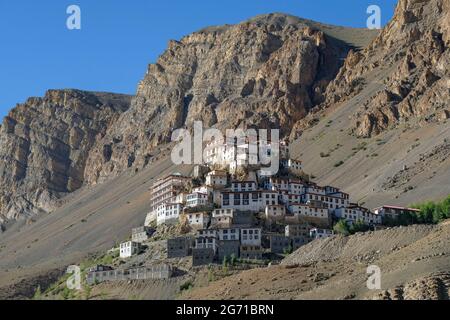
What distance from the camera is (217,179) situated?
124m

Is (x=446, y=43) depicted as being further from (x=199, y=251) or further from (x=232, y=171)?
(x=199, y=251)

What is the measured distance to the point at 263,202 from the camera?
11850cm

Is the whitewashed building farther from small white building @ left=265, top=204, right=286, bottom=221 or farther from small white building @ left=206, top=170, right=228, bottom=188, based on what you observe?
small white building @ left=206, top=170, right=228, bottom=188

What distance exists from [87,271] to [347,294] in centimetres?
4571

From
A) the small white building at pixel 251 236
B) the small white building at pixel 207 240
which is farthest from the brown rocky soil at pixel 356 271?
the small white building at pixel 207 240

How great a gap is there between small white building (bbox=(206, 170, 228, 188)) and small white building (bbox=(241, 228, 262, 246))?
1311cm

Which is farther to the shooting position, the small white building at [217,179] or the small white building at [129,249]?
the small white building at [217,179]

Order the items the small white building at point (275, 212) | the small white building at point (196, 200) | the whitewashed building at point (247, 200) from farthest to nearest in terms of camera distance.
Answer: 1. the small white building at point (196, 200)
2. the whitewashed building at point (247, 200)
3. the small white building at point (275, 212)

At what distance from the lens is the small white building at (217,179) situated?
123825 mm

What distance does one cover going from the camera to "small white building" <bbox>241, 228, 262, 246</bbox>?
109938 millimetres

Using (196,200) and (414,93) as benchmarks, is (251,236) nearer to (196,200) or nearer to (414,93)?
(196,200)

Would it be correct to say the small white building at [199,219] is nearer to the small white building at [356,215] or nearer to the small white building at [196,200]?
the small white building at [196,200]

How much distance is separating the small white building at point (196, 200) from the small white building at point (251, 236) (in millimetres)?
10565

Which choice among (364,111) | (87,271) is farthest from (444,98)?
(87,271)
